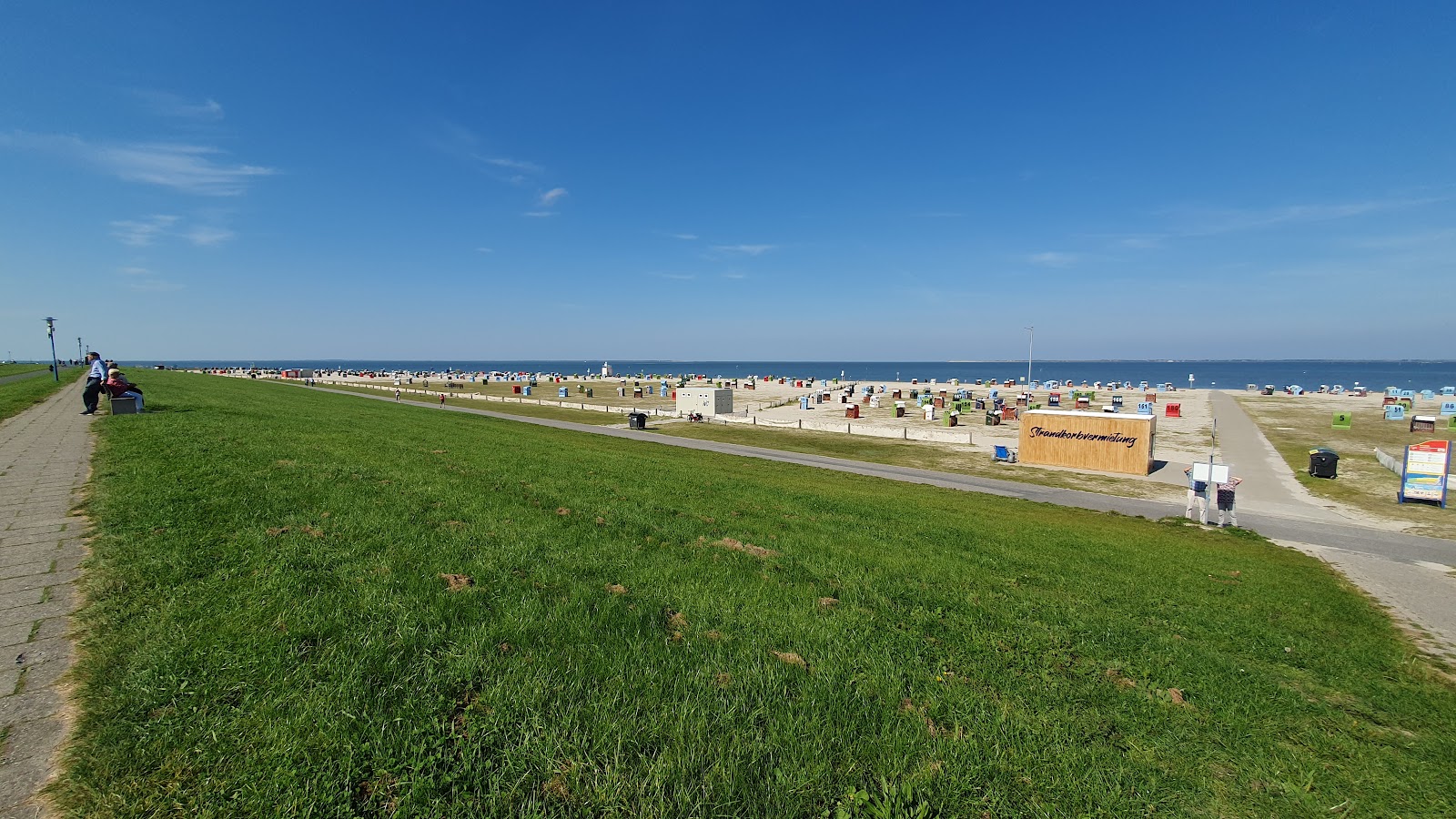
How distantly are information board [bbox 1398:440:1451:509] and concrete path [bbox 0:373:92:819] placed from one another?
3215 centimetres

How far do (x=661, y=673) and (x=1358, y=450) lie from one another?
47.6m

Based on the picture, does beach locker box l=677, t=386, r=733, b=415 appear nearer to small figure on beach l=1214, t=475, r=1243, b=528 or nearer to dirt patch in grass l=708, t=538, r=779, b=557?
small figure on beach l=1214, t=475, r=1243, b=528

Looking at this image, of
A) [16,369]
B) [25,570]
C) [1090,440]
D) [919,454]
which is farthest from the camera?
[16,369]

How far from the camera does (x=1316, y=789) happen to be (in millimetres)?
4168

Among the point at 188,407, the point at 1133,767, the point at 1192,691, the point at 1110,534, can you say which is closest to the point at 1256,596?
the point at 1110,534

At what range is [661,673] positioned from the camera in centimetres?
432

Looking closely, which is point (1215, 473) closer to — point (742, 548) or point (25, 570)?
point (742, 548)

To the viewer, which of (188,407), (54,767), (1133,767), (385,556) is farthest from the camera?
(188,407)

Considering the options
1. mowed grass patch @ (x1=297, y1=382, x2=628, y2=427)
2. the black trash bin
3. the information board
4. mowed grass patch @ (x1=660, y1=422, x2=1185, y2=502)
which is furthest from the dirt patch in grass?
mowed grass patch @ (x1=297, y1=382, x2=628, y2=427)

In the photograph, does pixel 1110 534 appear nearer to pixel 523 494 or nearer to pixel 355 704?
pixel 523 494

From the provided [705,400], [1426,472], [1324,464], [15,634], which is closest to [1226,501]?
[1426,472]

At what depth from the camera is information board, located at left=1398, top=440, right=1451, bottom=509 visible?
63.3 ft

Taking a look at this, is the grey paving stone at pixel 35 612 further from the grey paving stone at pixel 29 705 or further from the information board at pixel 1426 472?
the information board at pixel 1426 472

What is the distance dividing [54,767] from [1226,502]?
A: 2328 centimetres
